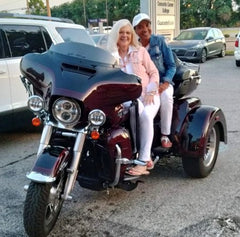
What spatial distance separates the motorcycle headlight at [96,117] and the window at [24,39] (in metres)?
3.14

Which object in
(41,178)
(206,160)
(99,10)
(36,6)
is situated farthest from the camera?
(99,10)

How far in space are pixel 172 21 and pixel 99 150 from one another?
56.6 feet

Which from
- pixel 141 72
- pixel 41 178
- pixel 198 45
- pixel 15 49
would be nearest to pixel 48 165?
pixel 41 178

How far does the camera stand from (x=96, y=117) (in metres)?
2.93

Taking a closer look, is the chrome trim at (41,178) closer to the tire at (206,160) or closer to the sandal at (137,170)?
the sandal at (137,170)

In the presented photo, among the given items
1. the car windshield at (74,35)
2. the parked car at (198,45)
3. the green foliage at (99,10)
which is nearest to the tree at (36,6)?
the green foliage at (99,10)

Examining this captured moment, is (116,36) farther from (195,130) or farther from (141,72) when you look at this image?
(195,130)

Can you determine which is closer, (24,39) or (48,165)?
(48,165)

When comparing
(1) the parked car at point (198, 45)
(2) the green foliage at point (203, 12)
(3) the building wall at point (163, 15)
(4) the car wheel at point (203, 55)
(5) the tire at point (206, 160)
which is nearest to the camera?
(5) the tire at point (206, 160)

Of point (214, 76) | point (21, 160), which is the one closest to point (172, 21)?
point (214, 76)

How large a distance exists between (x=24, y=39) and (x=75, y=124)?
325 cm

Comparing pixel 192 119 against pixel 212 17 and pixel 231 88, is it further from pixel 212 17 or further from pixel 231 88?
pixel 212 17

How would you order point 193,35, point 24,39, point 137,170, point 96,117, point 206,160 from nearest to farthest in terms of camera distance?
1. point 96,117
2. point 137,170
3. point 206,160
4. point 24,39
5. point 193,35

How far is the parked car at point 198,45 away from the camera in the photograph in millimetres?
16922
